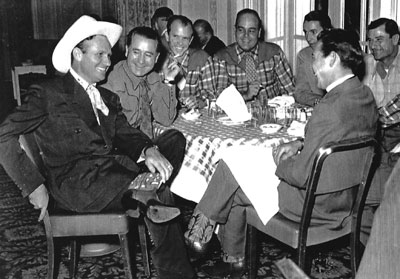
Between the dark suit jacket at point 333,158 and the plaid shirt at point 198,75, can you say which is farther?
the plaid shirt at point 198,75

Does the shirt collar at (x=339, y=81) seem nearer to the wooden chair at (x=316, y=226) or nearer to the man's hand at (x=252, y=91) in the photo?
the wooden chair at (x=316, y=226)

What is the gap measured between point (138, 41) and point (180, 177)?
0.92 meters

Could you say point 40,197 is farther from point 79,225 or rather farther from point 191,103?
point 191,103

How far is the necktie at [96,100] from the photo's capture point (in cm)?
276

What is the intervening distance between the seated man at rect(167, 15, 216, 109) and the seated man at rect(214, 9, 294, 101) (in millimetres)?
102

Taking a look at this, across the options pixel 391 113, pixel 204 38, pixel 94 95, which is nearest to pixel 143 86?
pixel 94 95

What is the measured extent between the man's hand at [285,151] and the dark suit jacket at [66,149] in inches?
28.6

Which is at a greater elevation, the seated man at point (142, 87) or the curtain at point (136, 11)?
the curtain at point (136, 11)

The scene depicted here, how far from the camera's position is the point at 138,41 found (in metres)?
3.24

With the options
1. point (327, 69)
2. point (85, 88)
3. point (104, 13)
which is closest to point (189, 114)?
point (85, 88)

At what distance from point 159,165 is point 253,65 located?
1921 millimetres

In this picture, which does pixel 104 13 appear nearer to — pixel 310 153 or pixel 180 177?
pixel 180 177

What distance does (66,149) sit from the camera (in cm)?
257

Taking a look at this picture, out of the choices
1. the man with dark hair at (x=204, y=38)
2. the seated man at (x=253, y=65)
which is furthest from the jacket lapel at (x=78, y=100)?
the man with dark hair at (x=204, y=38)
